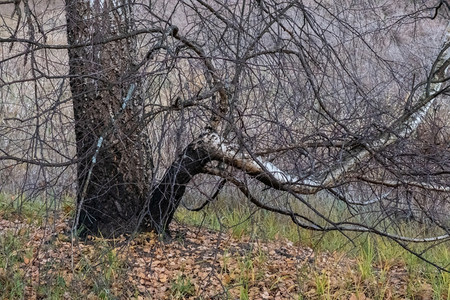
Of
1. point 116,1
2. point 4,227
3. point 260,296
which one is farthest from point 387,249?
point 4,227

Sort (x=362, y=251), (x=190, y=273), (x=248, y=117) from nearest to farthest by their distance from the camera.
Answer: (x=248, y=117) < (x=190, y=273) < (x=362, y=251)

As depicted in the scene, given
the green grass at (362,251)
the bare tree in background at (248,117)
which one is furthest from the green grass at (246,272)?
the bare tree in background at (248,117)

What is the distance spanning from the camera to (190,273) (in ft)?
13.0

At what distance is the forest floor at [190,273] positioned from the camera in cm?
365

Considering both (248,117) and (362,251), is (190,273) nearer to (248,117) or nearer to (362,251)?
(248,117)

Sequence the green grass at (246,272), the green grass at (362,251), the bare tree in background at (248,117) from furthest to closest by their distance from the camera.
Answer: the green grass at (362,251) < the green grass at (246,272) < the bare tree in background at (248,117)

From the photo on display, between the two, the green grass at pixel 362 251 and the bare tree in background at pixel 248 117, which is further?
the green grass at pixel 362 251

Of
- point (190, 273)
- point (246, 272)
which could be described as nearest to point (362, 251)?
point (246, 272)

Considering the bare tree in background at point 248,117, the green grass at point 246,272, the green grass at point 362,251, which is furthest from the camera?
the green grass at point 362,251

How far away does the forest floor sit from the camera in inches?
144

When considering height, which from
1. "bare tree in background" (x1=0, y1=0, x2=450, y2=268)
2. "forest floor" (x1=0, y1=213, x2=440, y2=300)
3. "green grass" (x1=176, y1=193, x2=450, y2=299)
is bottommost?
"forest floor" (x1=0, y1=213, x2=440, y2=300)

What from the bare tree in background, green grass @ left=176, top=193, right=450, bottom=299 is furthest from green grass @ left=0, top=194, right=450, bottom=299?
the bare tree in background

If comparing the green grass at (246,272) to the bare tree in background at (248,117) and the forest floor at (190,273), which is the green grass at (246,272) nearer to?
the forest floor at (190,273)

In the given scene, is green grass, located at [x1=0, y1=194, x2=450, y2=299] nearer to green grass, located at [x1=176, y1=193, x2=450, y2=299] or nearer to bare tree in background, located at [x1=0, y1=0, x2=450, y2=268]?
green grass, located at [x1=176, y1=193, x2=450, y2=299]
